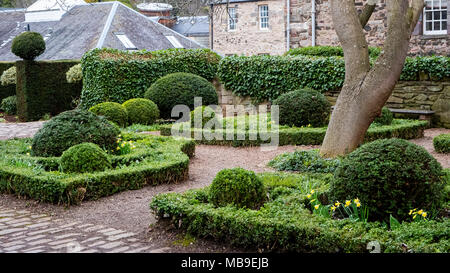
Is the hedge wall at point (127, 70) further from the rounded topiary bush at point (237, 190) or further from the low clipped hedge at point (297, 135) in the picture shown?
the rounded topiary bush at point (237, 190)

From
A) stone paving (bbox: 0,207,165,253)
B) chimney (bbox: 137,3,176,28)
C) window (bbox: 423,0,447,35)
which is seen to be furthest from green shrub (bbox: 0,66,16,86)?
stone paving (bbox: 0,207,165,253)

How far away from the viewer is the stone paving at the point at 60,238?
180 inches

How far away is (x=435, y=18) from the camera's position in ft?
58.0

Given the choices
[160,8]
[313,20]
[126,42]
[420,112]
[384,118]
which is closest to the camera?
[384,118]

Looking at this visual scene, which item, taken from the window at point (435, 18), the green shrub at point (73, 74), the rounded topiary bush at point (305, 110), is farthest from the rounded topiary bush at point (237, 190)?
the window at point (435, 18)

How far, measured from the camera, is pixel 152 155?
26.7 ft

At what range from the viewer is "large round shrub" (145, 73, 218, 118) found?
49.6 feet

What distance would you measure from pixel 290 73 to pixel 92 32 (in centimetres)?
1064

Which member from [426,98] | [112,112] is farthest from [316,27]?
[112,112]

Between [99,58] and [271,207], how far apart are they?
12.3 metres

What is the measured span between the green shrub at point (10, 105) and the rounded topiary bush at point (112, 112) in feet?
26.5

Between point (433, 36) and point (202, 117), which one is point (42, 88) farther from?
point (433, 36)

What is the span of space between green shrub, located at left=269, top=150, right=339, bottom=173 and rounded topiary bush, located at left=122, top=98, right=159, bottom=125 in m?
6.41
